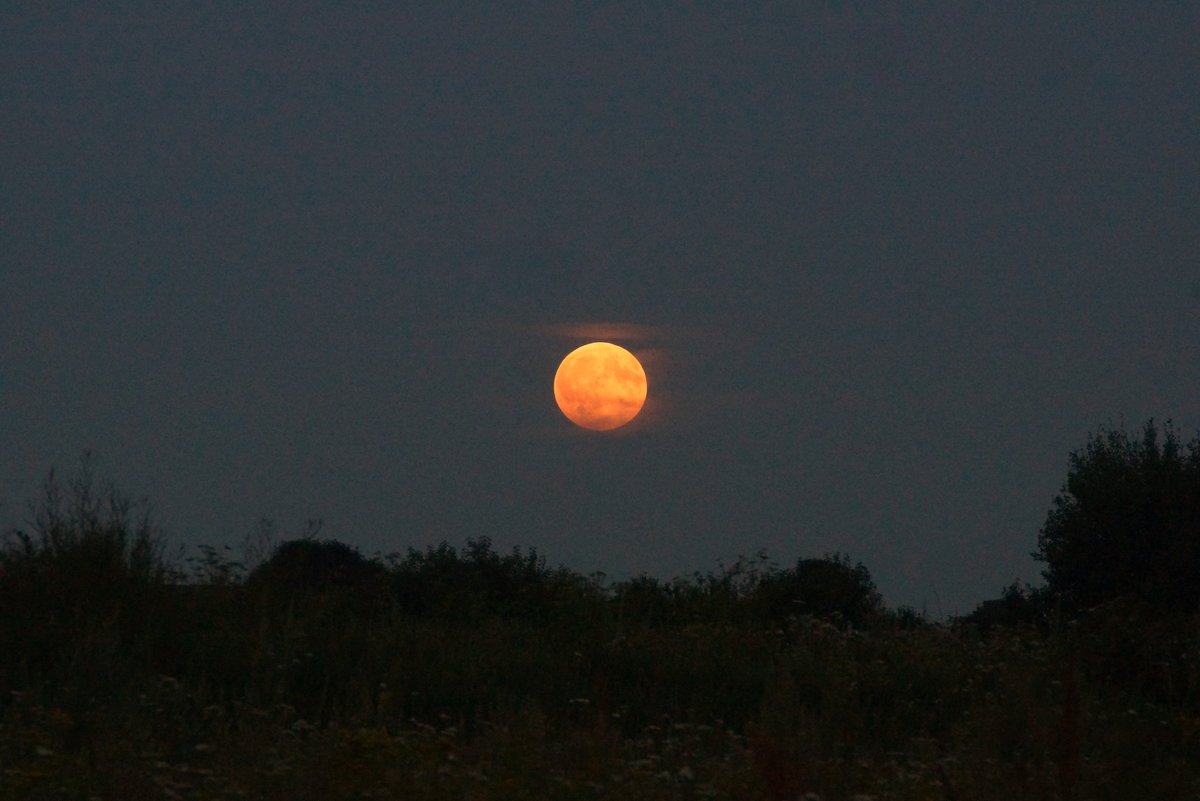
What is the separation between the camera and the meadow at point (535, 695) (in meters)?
5.64

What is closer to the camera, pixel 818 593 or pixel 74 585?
pixel 74 585

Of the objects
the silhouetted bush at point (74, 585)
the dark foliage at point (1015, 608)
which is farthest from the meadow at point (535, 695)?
the dark foliage at point (1015, 608)

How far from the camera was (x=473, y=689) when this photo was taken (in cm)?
1124

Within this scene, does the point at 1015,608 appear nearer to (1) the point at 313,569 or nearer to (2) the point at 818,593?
(2) the point at 818,593

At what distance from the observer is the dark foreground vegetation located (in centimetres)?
566

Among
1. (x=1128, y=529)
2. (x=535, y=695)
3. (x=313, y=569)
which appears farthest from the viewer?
(x=1128, y=529)

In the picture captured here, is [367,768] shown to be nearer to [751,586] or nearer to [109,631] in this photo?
[109,631]

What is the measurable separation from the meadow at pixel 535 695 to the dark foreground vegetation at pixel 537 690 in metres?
0.03

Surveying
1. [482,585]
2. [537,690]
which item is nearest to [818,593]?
[482,585]

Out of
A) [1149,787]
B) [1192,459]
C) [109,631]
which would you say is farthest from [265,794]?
[1192,459]

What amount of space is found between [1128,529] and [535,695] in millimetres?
19373

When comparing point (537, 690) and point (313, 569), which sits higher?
point (313, 569)

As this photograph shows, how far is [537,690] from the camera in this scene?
37.0ft

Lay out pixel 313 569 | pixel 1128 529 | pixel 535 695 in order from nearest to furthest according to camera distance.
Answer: pixel 535 695 < pixel 313 569 < pixel 1128 529
